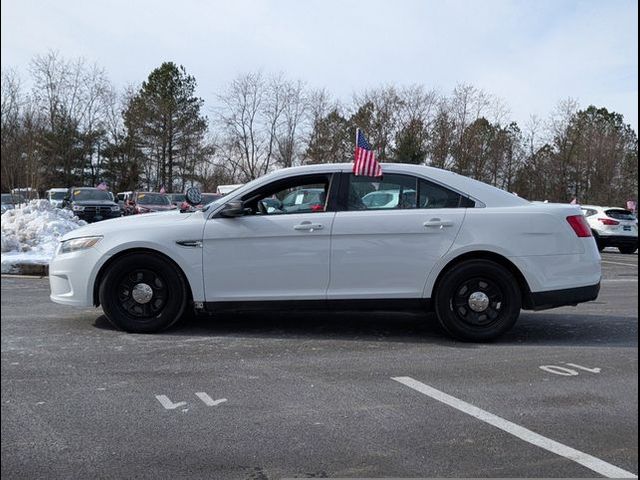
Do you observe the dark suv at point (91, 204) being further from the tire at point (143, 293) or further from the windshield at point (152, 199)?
the tire at point (143, 293)

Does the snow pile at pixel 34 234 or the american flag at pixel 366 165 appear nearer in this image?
the american flag at pixel 366 165

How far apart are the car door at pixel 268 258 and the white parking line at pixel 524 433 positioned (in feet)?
4.57

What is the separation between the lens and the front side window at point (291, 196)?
19.2ft

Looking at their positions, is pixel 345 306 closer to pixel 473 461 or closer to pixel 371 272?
pixel 371 272

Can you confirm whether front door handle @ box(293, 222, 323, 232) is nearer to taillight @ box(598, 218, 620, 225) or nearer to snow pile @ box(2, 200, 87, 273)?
snow pile @ box(2, 200, 87, 273)

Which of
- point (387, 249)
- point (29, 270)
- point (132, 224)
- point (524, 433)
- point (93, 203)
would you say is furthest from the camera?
point (93, 203)

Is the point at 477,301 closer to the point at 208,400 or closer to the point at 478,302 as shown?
the point at 478,302

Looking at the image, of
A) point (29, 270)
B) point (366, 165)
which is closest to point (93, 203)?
point (29, 270)

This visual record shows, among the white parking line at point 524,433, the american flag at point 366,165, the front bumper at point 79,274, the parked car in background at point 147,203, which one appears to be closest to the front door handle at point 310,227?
the american flag at point 366,165

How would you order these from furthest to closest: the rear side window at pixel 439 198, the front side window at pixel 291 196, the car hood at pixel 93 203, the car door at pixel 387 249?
the car hood at pixel 93 203 → the front side window at pixel 291 196 → the rear side window at pixel 439 198 → the car door at pixel 387 249

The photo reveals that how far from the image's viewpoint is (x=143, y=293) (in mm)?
5801

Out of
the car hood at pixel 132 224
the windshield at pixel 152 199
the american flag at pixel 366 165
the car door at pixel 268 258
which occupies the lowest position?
the car door at pixel 268 258

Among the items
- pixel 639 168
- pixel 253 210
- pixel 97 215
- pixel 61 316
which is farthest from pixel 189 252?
pixel 97 215

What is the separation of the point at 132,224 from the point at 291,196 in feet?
4.79
